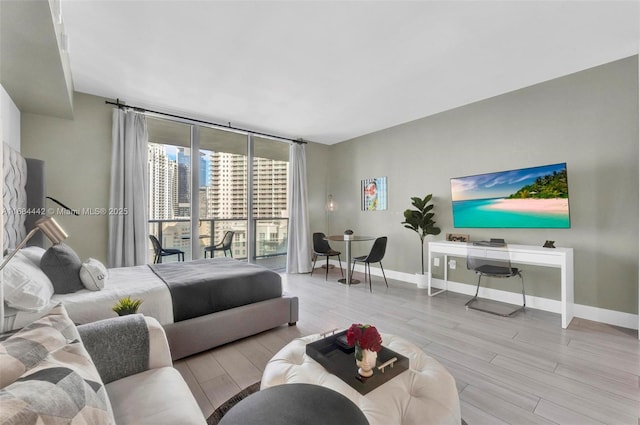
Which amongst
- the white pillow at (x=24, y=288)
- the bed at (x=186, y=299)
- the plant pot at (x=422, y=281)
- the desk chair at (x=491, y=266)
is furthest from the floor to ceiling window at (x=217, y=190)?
the desk chair at (x=491, y=266)

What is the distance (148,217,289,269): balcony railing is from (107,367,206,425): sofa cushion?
331cm

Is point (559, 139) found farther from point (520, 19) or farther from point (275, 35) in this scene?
point (275, 35)

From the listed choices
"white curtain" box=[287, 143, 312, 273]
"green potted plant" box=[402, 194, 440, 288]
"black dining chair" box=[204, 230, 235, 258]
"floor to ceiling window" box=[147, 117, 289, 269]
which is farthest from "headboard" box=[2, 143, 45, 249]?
"green potted plant" box=[402, 194, 440, 288]

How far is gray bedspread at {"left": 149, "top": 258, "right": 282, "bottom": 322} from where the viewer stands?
2.35 m

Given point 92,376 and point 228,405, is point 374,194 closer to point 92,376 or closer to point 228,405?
point 228,405

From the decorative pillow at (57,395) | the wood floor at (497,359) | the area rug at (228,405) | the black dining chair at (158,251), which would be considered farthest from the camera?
the black dining chair at (158,251)

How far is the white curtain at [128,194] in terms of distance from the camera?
365 cm

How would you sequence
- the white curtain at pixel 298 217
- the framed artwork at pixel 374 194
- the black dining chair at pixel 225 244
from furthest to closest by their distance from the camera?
the white curtain at pixel 298 217 < the framed artwork at pixel 374 194 < the black dining chair at pixel 225 244

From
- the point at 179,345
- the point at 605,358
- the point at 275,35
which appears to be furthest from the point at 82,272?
the point at 605,358

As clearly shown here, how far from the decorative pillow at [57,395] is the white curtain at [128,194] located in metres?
3.28

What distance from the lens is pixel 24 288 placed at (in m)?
1.71

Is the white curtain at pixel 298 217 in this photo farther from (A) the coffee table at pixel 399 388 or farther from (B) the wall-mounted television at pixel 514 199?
(A) the coffee table at pixel 399 388

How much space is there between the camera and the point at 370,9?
2.13m

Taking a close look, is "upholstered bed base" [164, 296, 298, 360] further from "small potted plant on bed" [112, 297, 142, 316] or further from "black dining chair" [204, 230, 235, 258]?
"black dining chair" [204, 230, 235, 258]
